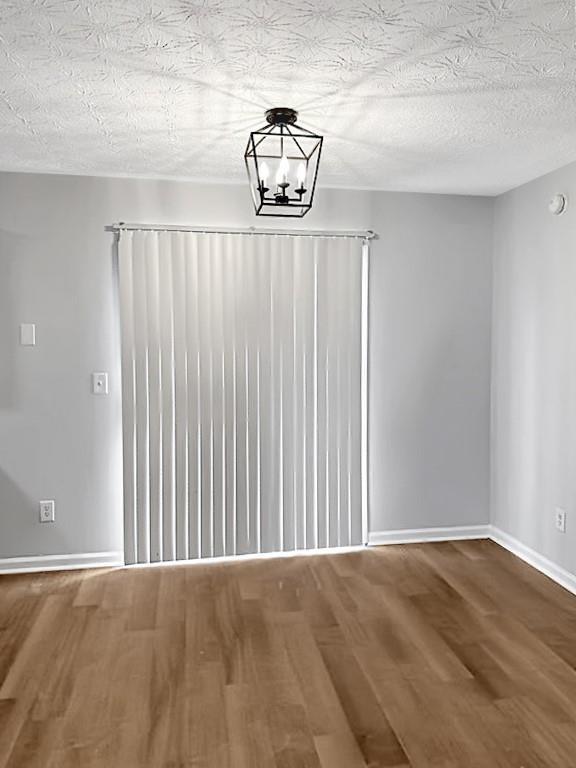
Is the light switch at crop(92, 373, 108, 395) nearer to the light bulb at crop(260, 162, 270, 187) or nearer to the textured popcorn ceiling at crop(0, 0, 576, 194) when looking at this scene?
the textured popcorn ceiling at crop(0, 0, 576, 194)

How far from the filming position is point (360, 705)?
2.34 meters

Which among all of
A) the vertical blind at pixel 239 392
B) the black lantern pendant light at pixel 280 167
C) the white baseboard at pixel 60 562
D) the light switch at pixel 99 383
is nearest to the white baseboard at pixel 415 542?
the white baseboard at pixel 60 562

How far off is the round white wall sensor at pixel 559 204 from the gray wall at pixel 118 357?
0.74 m

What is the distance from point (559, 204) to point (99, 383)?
2.81 m

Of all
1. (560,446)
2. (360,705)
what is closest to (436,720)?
(360,705)

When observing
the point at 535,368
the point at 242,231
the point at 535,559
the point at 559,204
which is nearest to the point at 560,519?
the point at 535,559

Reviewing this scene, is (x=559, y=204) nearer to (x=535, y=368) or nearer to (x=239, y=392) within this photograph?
(x=535, y=368)

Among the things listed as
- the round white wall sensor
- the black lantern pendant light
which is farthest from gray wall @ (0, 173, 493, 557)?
the black lantern pendant light

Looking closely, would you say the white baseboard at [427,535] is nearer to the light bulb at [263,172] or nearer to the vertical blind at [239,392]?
the vertical blind at [239,392]

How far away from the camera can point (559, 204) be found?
3.42m

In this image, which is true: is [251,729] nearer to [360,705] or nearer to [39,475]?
[360,705]

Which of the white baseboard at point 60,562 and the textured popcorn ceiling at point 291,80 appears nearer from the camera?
the textured popcorn ceiling at point 291,80

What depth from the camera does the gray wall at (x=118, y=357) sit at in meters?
3.63

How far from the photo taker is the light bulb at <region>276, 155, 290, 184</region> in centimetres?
227
